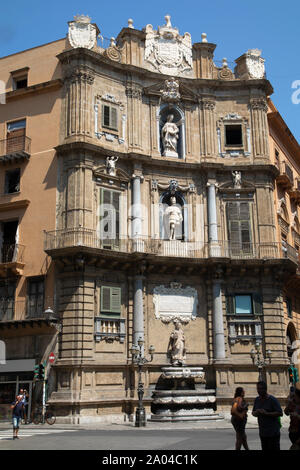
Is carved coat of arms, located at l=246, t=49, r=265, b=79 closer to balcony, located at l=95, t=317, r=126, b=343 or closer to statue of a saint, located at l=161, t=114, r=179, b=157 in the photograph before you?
statue of a saint, located at l=161, t=114, r=179, b=157

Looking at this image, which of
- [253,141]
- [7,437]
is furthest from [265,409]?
[253,141]

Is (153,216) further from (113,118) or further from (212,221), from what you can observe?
(113,118)

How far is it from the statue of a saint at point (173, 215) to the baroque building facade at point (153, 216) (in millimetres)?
64

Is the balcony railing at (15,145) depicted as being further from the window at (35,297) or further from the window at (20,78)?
the window at (35,297)

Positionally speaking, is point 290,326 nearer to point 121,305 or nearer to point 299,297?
point 299,297

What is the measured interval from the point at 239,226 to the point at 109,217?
25.0 feet

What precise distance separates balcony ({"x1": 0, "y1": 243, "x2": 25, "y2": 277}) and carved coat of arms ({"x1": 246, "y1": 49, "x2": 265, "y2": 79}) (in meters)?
17.5

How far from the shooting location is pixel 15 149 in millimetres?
31562

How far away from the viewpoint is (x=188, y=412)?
25.9 metres

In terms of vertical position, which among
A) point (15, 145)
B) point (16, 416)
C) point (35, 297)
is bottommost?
point (16, 416)

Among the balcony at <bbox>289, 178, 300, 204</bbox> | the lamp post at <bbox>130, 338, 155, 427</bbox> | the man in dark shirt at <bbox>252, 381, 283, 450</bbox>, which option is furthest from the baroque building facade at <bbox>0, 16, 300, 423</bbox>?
the man in dark shirt at <bbox>252, 381, 283, 450</bbox>

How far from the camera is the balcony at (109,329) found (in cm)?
2789

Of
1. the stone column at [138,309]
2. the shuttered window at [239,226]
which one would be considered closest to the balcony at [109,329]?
the stone column at [138,309]

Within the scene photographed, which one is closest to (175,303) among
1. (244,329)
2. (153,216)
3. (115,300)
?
(115,300)
